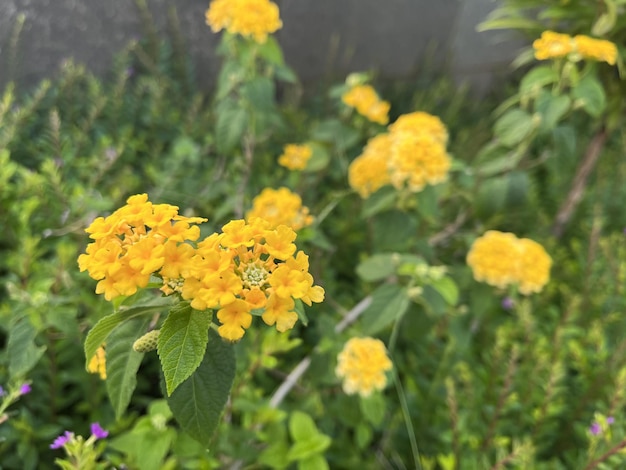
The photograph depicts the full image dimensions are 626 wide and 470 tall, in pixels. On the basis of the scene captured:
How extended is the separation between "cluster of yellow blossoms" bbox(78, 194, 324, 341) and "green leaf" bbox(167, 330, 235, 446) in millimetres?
75

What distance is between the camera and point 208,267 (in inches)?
16.9

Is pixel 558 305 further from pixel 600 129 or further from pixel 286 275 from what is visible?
pixel 286 275

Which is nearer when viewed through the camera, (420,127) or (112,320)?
(112,320)

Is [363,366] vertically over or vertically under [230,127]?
under

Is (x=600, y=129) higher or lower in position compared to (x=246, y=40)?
lower

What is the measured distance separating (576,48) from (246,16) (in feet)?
2.32

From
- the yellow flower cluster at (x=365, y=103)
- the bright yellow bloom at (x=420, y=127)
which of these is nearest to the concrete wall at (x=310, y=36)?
the yellow flower cluster at (x=365, y=103)

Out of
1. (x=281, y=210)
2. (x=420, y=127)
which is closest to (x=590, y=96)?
(x=420, y=127)

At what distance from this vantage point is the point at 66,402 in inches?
35.9

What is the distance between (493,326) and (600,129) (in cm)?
70

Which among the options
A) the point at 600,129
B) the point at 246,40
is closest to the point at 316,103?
the point at 246,40

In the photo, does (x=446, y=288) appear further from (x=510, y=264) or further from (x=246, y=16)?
(x=246, y=16)

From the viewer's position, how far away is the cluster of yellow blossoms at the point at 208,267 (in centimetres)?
42

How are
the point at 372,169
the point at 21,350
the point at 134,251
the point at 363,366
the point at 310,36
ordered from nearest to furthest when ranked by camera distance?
1. the point at 134,251
2. the point at 21,350
3. the point at 363,366
4. the point at 372,169
5. the point at 310,36
